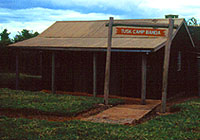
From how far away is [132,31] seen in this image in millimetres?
12906

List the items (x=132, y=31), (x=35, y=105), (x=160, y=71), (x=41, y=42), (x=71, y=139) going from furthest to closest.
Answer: (x=41, y=42) < (x=160, y=71) < (x=132, y=31) < (x=35, y=105) < (x=71, y=139)

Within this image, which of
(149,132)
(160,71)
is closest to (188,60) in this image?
(160,71)

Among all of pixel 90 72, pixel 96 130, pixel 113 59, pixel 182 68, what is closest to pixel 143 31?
pixel 113 59

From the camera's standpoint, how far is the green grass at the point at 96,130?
7.51 m

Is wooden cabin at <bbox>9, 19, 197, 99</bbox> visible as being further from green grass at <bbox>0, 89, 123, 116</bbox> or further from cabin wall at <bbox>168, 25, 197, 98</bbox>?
green grass at <bbox>0, 89, 123, 116</bbox>

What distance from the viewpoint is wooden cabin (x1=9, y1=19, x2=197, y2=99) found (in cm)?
1587

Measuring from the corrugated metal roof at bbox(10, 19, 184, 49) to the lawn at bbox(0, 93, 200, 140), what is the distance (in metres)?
5.49

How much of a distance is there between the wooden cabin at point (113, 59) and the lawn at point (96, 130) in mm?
5457

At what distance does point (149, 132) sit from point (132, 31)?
5.79 metres

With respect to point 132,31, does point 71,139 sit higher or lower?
lower

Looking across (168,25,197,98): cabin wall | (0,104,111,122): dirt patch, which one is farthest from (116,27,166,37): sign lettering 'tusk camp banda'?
(168,25,197,98): cabin wall

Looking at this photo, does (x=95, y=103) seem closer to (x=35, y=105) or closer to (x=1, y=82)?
(x=35, y=105)

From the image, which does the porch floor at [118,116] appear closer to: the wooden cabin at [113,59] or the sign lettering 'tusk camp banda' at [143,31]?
the sign lettering 'tusk camp banda' at [143,31]

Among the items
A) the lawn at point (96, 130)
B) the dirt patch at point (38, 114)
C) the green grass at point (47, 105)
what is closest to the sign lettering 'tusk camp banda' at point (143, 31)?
the green grass at point (47, 105)
